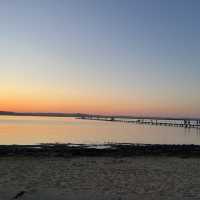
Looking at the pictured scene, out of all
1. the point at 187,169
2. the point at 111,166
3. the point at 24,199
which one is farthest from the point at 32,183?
the point at 187,169

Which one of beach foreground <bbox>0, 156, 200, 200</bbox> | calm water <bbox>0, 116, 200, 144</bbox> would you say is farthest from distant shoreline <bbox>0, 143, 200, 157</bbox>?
calm water <bbox>0, 116, 200, 144</bbox>

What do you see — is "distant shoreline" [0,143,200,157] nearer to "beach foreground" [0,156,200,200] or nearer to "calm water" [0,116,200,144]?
"beach foreground" [0,156,200,200]

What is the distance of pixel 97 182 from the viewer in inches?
470

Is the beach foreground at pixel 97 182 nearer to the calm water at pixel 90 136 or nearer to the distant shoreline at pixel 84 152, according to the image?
the distant shoreline at pixel 84 152

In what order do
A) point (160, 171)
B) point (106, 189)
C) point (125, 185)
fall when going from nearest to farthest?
point (106, 189)
point (125, 185)
point (160, 171)

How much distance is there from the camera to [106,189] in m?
10.8

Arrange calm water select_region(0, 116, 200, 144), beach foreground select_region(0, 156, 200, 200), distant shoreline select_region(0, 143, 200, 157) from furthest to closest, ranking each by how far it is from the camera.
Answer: calm water select_region(0, 116, 200, 144) < distant shoreline select_region(0, 143, 200, 157) < beach foreground select_region(0, 156, 200, 200)

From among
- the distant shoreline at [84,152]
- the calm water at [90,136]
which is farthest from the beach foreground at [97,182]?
the calm water at [90,136]

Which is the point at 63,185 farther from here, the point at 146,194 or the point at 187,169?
the point at 187,169

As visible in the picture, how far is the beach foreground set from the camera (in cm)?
954

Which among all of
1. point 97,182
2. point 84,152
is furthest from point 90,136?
point 97,182

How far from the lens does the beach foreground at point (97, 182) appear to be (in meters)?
9.54

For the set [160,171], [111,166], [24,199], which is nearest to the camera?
[24,199]

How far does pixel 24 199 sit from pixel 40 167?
7823 millimetres
